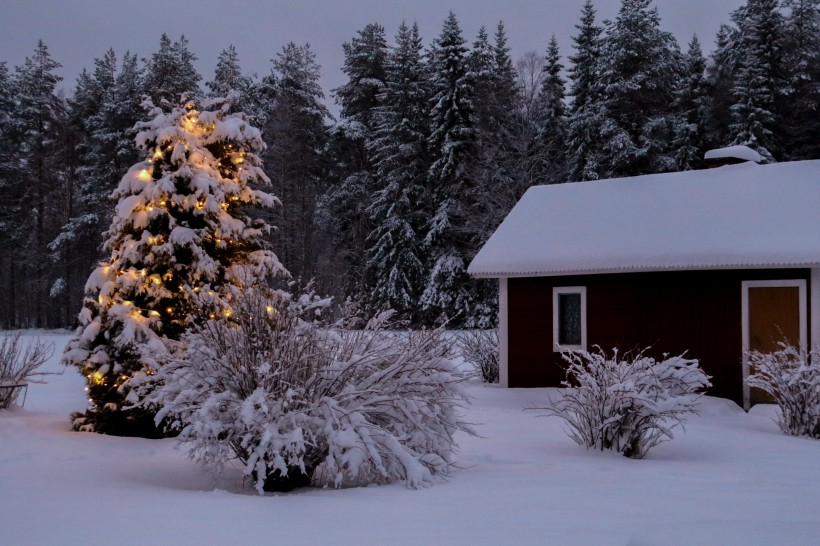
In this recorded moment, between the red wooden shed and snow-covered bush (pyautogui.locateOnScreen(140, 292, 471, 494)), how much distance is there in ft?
26.0

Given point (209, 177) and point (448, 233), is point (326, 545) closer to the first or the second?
point (209, 177)

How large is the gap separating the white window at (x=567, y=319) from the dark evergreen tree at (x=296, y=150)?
19611mm

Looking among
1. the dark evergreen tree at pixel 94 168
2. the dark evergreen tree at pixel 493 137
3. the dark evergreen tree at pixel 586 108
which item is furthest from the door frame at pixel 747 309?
the dark evergreen tree at pixel 94 168

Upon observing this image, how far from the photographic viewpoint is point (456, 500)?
6.01 m

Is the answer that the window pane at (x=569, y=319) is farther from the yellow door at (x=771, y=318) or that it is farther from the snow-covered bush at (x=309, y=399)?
the snow-covered bush at (x=309, y=399)

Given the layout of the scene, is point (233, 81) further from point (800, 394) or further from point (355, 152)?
point (800, 394)

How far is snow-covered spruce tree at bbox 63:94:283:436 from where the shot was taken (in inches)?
384

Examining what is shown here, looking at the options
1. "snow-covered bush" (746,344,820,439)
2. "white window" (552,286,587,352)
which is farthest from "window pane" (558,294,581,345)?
"snow-covered bush" (746,344,820,439)

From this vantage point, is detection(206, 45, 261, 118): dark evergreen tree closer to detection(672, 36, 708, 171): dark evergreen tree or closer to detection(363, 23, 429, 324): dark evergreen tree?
detection(363, 23, 429, 324): dark evergreen tree

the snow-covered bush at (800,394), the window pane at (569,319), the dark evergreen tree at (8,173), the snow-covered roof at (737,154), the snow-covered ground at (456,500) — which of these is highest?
the dark evergreen tree at (8,173)

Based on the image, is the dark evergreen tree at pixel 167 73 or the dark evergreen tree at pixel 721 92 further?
the dark evergreen tree at pixel 167 73

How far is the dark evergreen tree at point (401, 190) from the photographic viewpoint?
32781mm

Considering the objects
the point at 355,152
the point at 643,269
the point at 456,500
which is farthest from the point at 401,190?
the point at 456,500

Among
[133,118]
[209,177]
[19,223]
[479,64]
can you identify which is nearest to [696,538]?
[209,177]
